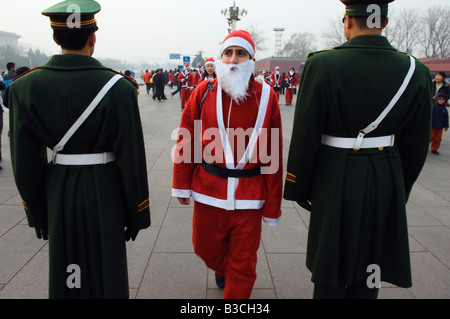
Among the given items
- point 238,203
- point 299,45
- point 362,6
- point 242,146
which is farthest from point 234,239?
point 299,45

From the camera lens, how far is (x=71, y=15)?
1689mm

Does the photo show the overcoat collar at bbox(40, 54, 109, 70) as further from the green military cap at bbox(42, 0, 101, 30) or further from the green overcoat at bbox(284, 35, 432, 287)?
the green overcoat at bbox(284, 35, 432, 287)

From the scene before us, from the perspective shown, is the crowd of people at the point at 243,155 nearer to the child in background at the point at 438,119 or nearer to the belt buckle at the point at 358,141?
the belt buckle at the point at 358,141

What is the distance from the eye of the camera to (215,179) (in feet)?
7.42

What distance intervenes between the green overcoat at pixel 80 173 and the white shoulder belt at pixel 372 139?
3.88ft

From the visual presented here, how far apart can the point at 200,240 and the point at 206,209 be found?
0.83 feet

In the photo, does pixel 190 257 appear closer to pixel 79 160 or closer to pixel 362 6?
pixel 79 160

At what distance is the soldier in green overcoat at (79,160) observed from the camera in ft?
5.58

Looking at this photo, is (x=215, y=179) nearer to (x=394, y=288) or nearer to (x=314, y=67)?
(x=314, y=67)

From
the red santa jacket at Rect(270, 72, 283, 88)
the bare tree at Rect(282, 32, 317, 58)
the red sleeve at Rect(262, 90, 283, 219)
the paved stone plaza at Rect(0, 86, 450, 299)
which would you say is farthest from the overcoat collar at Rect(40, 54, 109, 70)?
the bare tree at Rect(282, 32, 317, 58)

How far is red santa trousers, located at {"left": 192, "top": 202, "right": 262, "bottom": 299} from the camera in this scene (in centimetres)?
225

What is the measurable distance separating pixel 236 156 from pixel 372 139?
86 cm

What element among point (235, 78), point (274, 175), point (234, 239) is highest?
point (235, 78)
